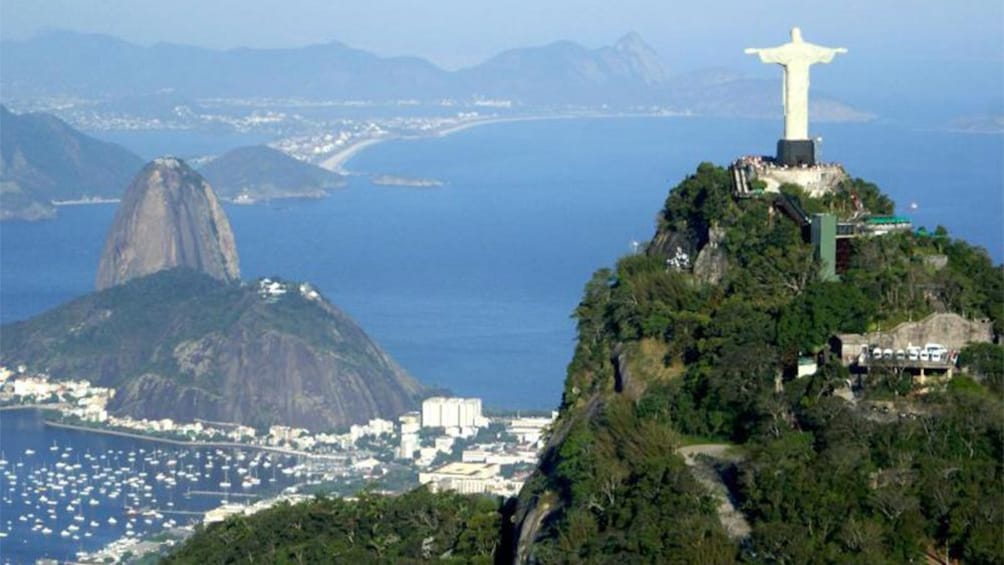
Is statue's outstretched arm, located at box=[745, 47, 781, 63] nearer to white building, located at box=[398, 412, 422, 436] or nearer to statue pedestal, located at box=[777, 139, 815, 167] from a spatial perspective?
statue pedestal, located at box=[777, 139, 815, 167]

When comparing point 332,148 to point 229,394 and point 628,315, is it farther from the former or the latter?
point 628,315

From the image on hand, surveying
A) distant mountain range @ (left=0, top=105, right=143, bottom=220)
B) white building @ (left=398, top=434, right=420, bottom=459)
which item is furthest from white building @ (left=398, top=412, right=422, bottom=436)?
distant mountain range @ (left=0, top=105, right=143, bottom=220)

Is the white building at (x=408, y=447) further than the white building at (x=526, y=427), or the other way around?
the white building at (x=408, y=447)

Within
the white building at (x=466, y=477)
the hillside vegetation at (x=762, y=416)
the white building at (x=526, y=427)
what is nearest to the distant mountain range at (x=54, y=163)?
the white building at (x=526, y=427)

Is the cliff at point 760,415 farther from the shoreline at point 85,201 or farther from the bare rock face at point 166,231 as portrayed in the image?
the shoreline at point 85,201

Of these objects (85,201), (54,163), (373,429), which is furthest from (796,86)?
(54,163)

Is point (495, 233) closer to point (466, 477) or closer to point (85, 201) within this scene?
point (85, 201)
